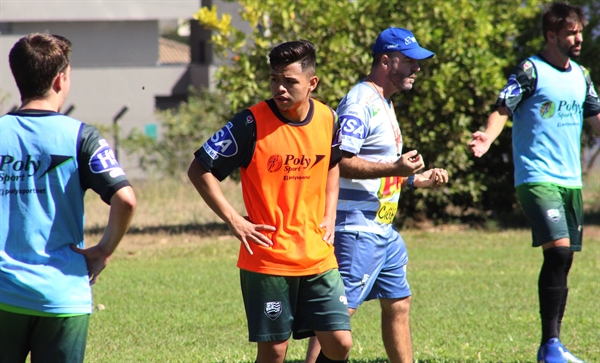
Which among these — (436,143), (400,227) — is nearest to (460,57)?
(436,143)

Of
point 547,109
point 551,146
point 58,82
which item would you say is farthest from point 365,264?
point 58,82

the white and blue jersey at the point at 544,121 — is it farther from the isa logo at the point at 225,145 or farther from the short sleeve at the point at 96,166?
the short sleeve at the point at 96,166

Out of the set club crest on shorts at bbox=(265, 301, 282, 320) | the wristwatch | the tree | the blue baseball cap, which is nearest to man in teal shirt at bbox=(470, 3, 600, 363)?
the wristwatch

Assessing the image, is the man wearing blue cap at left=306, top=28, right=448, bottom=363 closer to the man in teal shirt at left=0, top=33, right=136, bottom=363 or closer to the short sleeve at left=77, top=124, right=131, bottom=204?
the short sleeve at left=77, top=124, right=131, bottom=204

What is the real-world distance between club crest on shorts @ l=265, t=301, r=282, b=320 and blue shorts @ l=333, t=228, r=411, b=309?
75 cm

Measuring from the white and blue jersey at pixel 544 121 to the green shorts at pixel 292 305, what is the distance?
2211mm

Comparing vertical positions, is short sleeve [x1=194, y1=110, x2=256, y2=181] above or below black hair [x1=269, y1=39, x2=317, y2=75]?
below

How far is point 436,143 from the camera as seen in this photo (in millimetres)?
12516

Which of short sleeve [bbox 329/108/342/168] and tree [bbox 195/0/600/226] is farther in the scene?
tree [bbox 195/0/600/226]

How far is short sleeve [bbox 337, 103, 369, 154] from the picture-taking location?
4.58m

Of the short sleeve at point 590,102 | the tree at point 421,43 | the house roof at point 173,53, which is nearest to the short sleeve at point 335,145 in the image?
the short sleeve at point 590,102

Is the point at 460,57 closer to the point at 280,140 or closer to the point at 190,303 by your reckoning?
the point at 190,303

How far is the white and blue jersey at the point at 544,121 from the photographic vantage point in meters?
5.80

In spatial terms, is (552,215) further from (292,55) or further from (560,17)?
(292,55)
